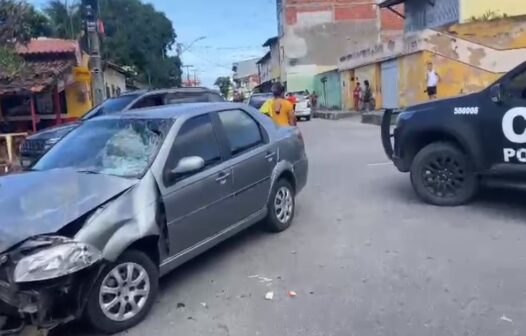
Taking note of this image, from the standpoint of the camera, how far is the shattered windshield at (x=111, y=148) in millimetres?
4910

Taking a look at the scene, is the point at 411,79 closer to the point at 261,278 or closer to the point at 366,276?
the point at 366,276

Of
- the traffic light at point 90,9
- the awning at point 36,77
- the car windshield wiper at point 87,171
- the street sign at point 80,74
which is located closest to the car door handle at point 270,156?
the car windshield wiper at point 87,171

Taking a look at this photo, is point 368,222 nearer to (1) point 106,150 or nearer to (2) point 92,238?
(1) point 106,150

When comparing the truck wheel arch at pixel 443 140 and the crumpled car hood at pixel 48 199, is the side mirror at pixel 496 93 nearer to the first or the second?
the truck wheel arch at pixel 443 140

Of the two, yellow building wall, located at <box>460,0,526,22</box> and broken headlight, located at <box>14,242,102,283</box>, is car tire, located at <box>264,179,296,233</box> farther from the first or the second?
yellow building wall, located at <box>460,0,526,22</box>

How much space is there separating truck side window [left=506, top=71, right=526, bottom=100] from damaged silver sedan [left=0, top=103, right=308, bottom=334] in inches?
110

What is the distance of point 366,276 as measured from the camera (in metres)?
5.11

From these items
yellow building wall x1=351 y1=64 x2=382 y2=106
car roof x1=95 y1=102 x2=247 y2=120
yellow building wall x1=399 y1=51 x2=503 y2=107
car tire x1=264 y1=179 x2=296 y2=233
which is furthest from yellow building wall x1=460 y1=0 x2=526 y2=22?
car roof x1=95 y1=102 x2=247 y2=120

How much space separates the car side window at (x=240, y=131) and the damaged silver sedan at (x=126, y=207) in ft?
0.05

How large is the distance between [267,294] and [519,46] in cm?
1992

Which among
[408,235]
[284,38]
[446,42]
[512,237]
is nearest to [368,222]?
[408,235]

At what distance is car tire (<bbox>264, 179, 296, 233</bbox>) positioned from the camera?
21.1 ft

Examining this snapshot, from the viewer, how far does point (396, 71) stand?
25.7 meters

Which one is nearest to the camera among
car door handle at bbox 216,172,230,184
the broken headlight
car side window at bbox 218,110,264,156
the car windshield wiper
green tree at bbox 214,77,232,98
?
the broken headlight
